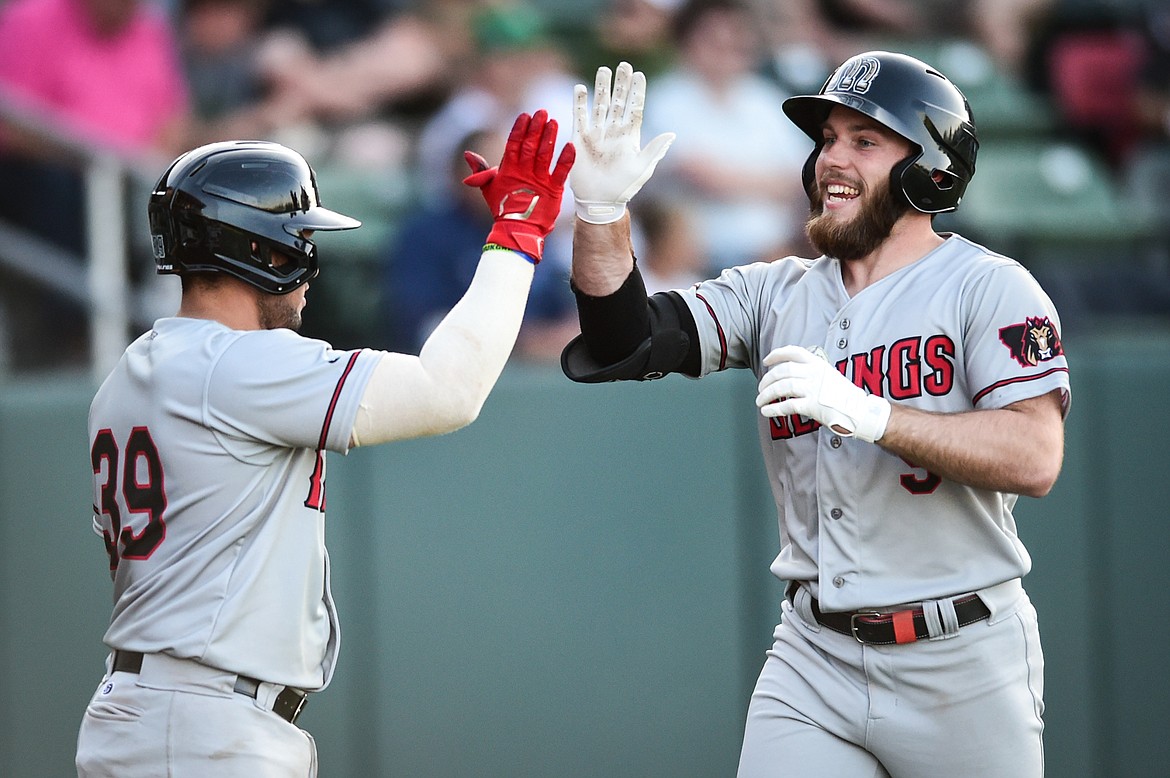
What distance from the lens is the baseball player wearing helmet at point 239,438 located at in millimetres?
2447

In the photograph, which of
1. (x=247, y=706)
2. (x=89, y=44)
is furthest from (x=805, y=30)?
(x=247, y=706)

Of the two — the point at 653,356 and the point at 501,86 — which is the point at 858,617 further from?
the point at 501,86

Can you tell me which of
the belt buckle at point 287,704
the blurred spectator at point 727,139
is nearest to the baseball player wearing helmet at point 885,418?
the belt buckle at point 287,704

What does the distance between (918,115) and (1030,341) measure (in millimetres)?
516

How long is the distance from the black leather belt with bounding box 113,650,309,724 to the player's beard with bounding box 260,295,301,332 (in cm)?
63

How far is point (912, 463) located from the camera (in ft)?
8.89

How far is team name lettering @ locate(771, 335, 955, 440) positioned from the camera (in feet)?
9.15

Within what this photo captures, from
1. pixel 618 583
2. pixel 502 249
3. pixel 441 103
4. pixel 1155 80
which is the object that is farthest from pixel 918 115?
pixel 1155 80

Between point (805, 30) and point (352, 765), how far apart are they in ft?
14.5

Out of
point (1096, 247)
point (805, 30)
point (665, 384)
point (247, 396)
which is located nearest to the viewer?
point (247, 396)

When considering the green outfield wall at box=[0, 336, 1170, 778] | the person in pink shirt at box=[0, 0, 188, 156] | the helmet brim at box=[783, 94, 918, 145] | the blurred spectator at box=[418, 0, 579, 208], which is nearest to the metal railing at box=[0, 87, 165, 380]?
the green outfield wall at box=[0, 336, 1170, 778]

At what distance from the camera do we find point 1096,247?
21.5 feet

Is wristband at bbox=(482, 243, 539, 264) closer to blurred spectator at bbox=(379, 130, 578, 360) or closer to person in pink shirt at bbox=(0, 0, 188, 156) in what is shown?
blurred spectator at bbox=(379, 130, 578, 360)

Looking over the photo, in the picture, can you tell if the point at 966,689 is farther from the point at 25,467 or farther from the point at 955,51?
the point at 955,51
